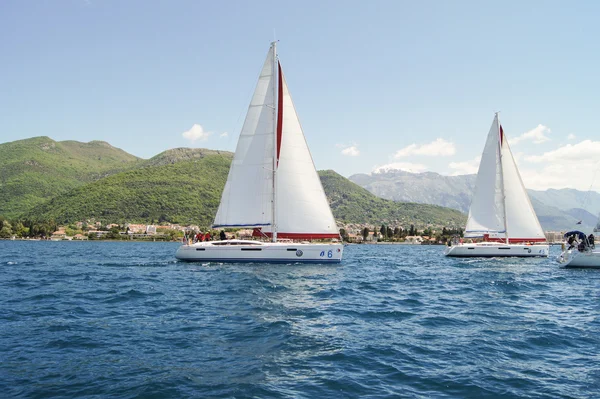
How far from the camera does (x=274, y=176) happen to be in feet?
120

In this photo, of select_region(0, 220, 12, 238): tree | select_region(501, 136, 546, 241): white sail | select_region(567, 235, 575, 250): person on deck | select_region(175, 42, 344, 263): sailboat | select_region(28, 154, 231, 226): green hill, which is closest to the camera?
select_region(175, 42, 344, 263): sailboat

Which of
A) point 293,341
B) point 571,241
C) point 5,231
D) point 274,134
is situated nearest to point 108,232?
point 5,231

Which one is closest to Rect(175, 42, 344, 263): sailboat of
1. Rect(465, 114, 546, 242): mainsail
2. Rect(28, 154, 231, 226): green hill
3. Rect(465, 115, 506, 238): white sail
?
Rect(465, 115, 506, 238): white sail

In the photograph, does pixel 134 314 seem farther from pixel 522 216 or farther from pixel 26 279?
pixel 522 216

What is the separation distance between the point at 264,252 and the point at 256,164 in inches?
297

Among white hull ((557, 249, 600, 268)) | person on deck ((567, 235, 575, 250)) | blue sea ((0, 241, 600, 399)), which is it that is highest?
person on deck ((567, 235, 575, 250))

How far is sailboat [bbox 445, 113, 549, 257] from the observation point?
52562mm

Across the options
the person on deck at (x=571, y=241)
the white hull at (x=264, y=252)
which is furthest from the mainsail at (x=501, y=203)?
the white hull at (x=264, y=252)

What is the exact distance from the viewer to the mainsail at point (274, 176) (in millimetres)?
36625

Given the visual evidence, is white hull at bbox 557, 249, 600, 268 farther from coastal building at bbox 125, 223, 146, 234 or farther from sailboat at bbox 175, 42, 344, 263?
coastal building at bbox 125, 223, 146, 234

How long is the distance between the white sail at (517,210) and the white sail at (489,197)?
3.22 feet

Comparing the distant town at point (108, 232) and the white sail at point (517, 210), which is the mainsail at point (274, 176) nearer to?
the white sail at point (517, 210)

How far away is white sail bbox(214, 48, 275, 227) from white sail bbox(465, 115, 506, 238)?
93.9 feet

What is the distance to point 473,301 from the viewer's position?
21281 millimetres
